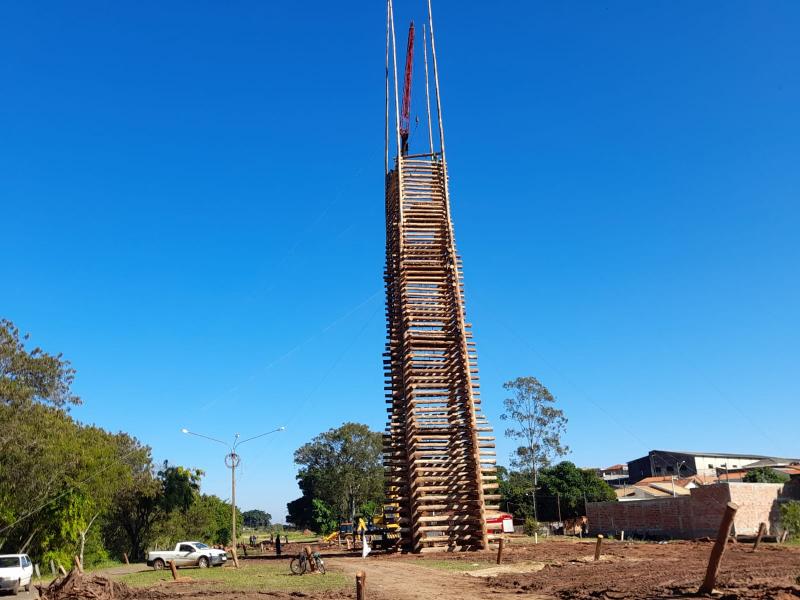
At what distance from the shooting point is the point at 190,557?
34406 mm

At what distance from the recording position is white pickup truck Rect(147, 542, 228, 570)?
3428cm

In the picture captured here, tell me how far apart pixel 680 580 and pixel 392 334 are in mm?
20381

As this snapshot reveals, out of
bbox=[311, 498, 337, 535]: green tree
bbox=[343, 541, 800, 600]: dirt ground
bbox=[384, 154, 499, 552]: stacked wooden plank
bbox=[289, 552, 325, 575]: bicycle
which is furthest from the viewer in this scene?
bbox=[311, 498, 337, 535]: green tree

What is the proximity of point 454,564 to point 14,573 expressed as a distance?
621 inches

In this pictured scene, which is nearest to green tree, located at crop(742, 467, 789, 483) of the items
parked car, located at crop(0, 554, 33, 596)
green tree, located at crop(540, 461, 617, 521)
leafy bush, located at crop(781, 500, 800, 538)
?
green tree, located at crop(540, 461, 617, 521)

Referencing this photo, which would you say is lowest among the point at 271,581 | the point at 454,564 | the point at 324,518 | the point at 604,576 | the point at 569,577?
the point at 324,518

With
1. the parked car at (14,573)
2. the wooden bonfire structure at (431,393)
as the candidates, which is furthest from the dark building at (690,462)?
the parked car at (14,573)

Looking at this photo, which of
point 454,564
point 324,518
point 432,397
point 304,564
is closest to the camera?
point 304,564

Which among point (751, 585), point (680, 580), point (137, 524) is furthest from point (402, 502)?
point (137, 524)

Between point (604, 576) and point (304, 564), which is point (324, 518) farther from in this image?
point (604, 576)

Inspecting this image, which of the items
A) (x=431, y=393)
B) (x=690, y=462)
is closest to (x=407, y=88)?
(x=431, y=393)

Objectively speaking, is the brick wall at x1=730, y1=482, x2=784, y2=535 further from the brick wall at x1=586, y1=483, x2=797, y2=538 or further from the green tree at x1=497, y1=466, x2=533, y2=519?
the green tree at x1=497, y1=466, x2=533, y2=519

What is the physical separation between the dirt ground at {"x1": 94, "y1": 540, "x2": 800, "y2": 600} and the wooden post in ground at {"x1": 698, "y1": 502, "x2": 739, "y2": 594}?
0.24m

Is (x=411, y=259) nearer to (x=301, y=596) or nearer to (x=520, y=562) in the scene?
(x=520, y=562)
